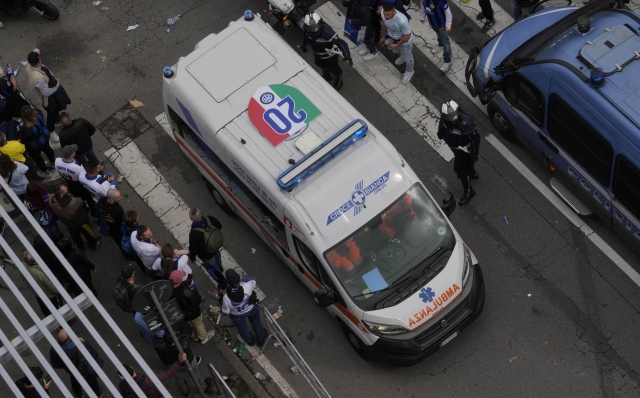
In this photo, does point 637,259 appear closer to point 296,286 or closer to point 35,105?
point 296,286

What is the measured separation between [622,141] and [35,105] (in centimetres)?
981

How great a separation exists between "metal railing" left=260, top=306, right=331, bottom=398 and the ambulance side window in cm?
83

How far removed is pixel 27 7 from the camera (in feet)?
55.6

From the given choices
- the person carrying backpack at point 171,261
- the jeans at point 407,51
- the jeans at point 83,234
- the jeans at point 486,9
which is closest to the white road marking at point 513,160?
the jeans at point 407,51

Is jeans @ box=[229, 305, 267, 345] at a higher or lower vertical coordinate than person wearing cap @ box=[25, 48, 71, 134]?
lower

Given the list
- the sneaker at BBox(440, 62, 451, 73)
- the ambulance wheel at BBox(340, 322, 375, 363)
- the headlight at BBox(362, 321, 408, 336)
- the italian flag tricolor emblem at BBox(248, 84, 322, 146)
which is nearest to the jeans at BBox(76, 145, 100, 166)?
the italian flag tricolor emblem at BBox(248, 84, 322, 146)

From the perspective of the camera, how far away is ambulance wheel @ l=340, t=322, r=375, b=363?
41.4ft

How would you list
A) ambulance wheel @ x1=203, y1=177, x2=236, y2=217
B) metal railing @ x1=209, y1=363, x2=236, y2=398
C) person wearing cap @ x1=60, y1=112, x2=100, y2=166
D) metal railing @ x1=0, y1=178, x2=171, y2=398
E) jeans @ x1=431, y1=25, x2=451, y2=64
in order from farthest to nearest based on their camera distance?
jeans @ x1=431, y1=25, x2=451, y2=64 < ambulance wheel @ x1=203, y1=177, x2=236, y2=217 < person wearing cap @ x1=60, y1=112, x2=100, y2=166 < metal railing @ x1=209, y1=363, x2=236, y2=398 < metal railing @ x1=0, y1=178, x2=171, y2=398

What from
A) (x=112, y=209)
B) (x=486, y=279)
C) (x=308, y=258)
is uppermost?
(x=112, y=209)

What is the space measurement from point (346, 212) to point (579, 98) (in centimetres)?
355

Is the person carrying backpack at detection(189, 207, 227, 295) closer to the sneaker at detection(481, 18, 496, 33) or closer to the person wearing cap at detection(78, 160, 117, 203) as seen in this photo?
the person wearing cap at detection(78, 160, 117, 203)

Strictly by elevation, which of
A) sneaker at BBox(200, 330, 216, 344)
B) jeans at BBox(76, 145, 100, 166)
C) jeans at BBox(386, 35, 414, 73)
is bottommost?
sneaker at BBox(200, 330, 216, 344)

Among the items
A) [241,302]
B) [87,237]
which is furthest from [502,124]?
[87,237]

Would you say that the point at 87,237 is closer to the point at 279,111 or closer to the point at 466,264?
the point at 279,111
